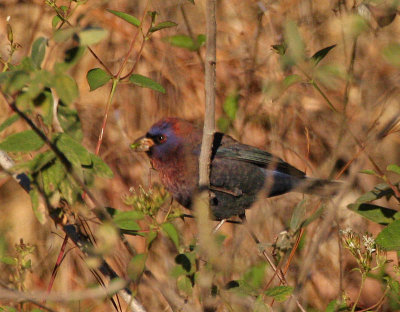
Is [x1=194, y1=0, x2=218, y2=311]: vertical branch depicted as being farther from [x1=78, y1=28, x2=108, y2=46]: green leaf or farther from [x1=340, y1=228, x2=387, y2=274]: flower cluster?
[x1=340, y1=228, x2=387, y2=274]: flower cluster

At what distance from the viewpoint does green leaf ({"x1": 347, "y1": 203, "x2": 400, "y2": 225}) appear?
2234 millimetres

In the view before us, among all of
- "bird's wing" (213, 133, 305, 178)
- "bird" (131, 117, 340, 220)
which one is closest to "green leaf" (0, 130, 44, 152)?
"bird" (131, 117, 340, 220)

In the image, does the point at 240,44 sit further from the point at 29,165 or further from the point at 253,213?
the point at 29,165

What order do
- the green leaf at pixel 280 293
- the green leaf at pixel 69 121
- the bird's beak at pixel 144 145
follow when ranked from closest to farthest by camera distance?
the green leaf at pixel 69 121 < the green leaf at pixel 280 293 < the bird's beak at pixel 144 145

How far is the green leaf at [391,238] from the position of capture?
1925 mm

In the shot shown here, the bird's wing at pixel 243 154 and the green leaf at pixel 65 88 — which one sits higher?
the green leaf at pixel 65 88

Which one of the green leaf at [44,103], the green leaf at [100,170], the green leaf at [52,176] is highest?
the green leaf at [44,103]

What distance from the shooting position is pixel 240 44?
15.6 ft

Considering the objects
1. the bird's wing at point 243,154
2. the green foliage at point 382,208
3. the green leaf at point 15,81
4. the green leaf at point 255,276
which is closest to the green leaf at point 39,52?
the green leaf at point 15,81

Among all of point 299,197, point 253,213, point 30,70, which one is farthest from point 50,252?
point 30,70

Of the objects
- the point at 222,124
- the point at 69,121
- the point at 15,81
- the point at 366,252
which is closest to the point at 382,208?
the point at 366,252

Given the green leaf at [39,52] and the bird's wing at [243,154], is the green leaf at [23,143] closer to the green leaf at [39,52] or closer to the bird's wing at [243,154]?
the green leaf at [39,52]

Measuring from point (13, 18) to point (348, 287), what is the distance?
3564mm

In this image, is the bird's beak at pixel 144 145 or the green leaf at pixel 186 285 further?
the bird's beak at pixel 144 145
